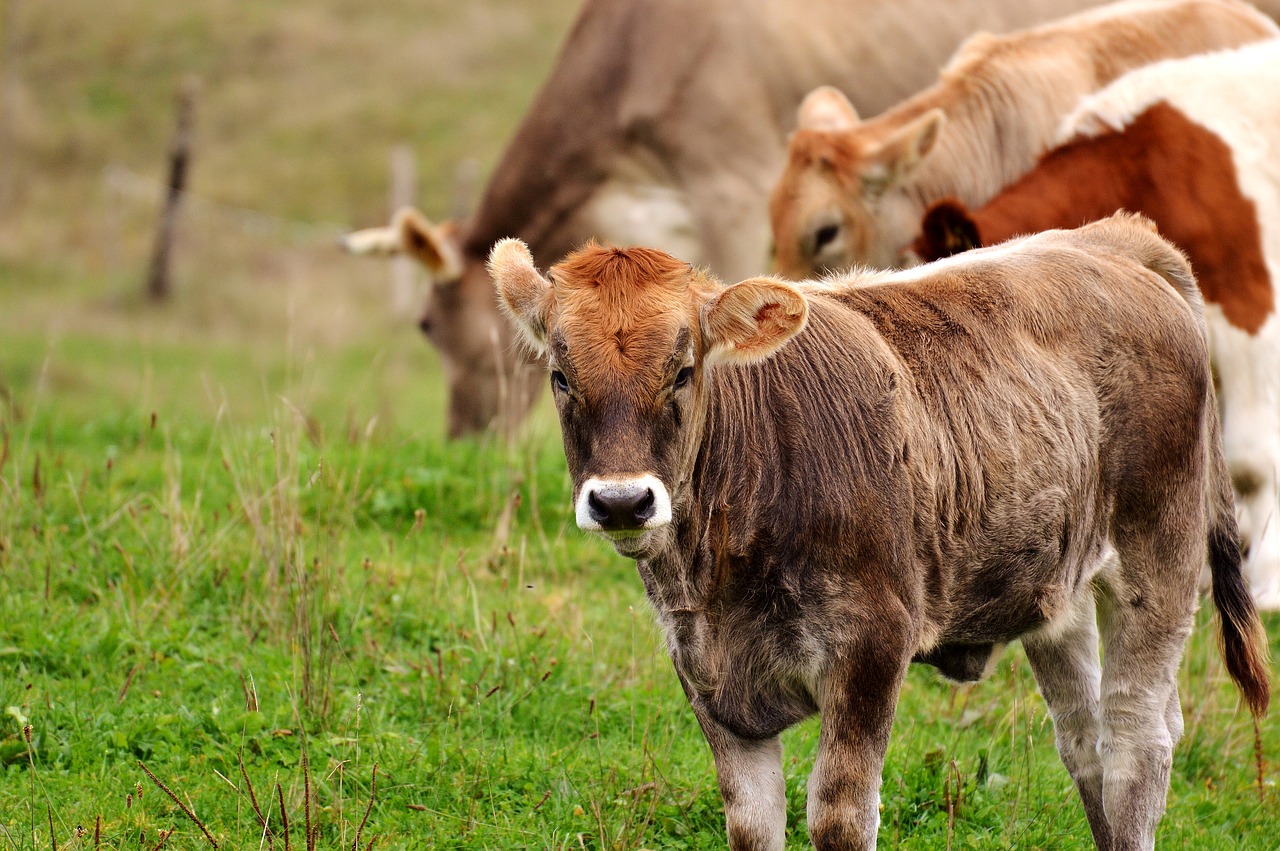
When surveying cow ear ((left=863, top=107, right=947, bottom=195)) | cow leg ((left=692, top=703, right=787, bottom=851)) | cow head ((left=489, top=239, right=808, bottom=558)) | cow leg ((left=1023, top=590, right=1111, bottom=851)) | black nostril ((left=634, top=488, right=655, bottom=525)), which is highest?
cow head ((left=489, top=239, right=808, bottom=558))

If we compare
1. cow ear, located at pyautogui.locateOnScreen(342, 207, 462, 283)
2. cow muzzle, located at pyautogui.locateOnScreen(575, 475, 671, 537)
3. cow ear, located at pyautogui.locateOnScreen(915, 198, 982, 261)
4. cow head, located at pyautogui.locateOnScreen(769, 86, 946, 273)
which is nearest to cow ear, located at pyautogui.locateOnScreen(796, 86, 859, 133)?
cow head, located at pyautogui.locateOnScreen(769, 86, 946, 273)

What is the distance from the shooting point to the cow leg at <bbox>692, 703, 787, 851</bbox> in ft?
12.3

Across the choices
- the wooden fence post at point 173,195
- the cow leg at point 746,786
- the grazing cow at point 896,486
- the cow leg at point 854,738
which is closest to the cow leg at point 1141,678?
the grazing cow at point 896,486

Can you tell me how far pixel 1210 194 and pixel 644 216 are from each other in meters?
4.51

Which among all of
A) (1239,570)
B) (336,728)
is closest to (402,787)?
(336,728)

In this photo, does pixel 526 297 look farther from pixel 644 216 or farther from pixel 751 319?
pixel 644 216

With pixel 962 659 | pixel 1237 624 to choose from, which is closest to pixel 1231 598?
pixel 1237 624

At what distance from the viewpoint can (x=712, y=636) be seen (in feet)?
11.9

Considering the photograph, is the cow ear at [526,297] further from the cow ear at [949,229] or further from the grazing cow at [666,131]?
the grazing cow at [666,131]

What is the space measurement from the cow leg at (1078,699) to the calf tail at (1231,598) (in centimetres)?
42

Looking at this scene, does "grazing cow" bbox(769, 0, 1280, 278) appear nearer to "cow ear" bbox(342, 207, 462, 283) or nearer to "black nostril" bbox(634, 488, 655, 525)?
"cow ear" bbox(342, 207, 462, 283)

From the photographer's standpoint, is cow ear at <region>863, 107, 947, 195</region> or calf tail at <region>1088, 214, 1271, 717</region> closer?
calf tail at <region>1088, 214, 1271, 717</region>

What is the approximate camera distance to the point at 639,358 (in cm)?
342

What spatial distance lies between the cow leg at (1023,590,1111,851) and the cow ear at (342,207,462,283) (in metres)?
5.94
